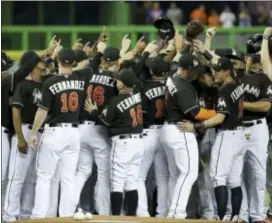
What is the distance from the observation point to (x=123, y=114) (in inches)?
591

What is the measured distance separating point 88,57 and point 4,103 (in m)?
1.41

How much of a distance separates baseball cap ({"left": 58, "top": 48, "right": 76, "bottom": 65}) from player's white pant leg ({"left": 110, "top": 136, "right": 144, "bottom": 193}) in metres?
1.04

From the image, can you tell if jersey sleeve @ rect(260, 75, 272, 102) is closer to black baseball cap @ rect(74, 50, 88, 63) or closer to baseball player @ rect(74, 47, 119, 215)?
baseball player @ rect(74, 47, 119, 215)

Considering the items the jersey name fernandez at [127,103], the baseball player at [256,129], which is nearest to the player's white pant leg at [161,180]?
the jersey name fernandez at [127,103]

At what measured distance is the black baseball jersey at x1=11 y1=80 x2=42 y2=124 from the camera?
15086 millimetres

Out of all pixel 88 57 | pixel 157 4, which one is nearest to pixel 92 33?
pixel 157 4

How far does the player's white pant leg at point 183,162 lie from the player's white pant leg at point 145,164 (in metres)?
0.42

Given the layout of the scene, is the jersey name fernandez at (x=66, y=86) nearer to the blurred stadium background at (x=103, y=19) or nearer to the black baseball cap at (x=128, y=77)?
the black baseball cap at (x=128, y=77)

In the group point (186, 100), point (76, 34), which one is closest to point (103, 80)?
point (186, 100)

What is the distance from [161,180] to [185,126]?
0.88m

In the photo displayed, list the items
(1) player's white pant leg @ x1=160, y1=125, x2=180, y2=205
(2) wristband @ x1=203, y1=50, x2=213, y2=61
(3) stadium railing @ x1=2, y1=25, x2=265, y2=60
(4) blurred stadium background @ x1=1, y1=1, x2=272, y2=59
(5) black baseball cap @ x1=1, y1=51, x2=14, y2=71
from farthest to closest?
(4) blurred stadium background @ x1=1, y1=1, x2=272, y2=59 < (3) stadium railing @ x1=2, y1=25, x2=265, y2=60 < (2) wristband @ x1=203, y1=50, x2=213, y2=61 < (5) black baseball cap @ x1=1, y1=51, x2=14, y2=71 < (1) player's white pant leg @ x1=160, y1=125, x2=180, y2=205

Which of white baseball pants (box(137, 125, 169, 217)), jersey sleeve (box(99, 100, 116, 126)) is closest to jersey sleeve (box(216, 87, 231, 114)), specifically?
white baseball pants (box(137, 125, 169, 217))

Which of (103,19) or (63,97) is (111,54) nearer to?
(63,97)

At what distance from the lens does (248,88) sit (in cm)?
1546
